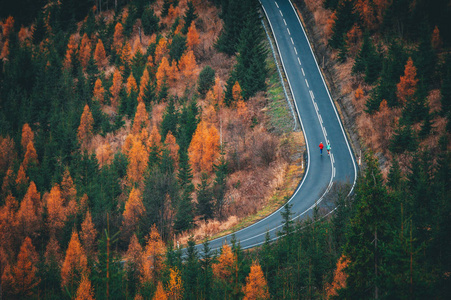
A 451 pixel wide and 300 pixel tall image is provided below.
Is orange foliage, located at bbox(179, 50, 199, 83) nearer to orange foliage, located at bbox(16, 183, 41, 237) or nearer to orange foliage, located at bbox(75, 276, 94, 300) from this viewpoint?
orange foliage, located at bbox(16, 183, 41, 237)

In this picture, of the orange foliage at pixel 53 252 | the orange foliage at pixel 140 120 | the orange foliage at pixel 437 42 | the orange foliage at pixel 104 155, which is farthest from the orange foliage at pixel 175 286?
the orange foliage at pixel 437 42

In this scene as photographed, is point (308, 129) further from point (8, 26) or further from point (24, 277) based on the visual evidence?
point (8, 26)

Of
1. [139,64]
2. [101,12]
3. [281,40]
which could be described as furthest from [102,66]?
[281,40]

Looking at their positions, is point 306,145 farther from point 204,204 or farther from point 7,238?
point 7,238

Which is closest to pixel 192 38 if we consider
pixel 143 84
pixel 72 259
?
pixel 143 84

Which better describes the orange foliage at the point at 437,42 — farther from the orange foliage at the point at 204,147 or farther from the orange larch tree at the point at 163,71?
the orange larch tree at the point at 163,71

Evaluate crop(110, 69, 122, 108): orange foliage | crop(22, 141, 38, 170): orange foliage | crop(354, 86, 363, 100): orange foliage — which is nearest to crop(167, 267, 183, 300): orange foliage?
crop(354, 86, 363, 100): orange foliage
